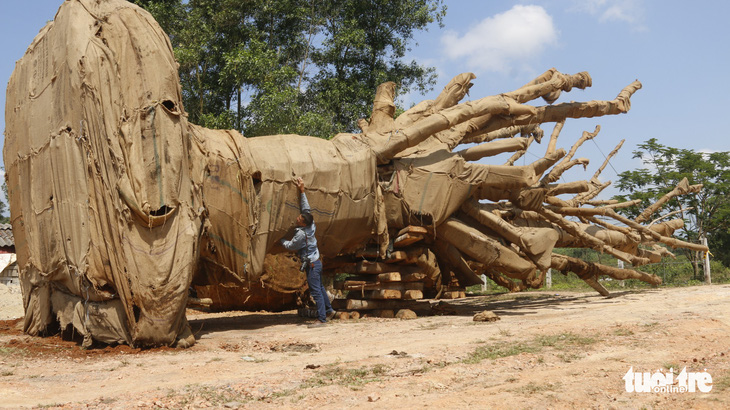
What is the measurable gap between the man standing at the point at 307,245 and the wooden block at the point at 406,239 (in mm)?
1400

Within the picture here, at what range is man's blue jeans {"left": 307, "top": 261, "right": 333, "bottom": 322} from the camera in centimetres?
779

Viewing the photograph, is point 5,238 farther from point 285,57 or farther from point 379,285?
point 379,285

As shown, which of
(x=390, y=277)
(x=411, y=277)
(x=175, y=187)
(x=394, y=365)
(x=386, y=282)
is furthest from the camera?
(x=411, y=277)

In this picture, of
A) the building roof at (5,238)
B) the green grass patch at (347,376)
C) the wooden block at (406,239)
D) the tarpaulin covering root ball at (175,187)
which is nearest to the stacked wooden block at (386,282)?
the wooden block at (406,239)

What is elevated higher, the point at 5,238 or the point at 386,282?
the point at 5,238

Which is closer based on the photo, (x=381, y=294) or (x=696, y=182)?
(x=381, y=294)

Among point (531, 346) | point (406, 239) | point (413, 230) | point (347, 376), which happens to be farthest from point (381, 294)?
point (347, 376)

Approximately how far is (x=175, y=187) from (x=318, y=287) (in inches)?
95.3

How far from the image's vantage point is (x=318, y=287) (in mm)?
7930

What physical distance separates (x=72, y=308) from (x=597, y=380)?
16.3 feet

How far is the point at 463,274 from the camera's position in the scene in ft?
33.3

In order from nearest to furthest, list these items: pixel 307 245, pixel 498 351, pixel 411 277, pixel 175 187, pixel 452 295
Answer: pixel 498 351 < pixel 175 187 < pixel 307 245 < pixel 411 277 < pixel 452 295

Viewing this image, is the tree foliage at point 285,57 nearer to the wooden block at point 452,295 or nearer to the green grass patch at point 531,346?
the wooden block at point 452,295

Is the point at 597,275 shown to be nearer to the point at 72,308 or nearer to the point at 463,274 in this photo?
the point at 463,274
